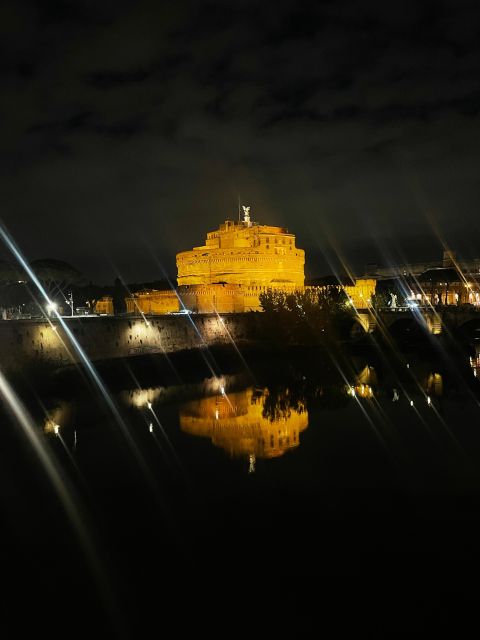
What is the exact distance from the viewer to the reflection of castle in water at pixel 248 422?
49.2ft

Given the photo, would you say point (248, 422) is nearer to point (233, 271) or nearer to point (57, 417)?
point (57, 417)

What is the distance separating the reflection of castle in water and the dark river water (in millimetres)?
100

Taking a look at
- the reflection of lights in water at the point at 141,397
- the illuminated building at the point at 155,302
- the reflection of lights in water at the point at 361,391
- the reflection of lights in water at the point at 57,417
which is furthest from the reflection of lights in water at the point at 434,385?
the illuminated building at the point at 155,302

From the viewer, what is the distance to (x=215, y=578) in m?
8.18

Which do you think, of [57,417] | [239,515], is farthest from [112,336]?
[239,515]

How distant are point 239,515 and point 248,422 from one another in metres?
7.50

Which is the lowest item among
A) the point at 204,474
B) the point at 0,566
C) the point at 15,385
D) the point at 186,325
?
the point at 0,566

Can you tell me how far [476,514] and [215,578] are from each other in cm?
497

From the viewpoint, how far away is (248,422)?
17.9 meters

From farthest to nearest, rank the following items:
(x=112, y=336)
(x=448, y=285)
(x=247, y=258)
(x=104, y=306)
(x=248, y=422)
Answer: (x=448, y=285) < (x=104, y=306) < (x=247, y=258) < (x=112, y=336) < (x=248, y=422)

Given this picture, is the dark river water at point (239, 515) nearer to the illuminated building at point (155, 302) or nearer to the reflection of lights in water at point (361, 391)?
the reflection of lights in water at point (361, 391)

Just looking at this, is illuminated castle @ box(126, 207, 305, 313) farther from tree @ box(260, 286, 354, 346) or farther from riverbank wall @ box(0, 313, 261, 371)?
riverbank wall @ box(0, 313, 261, 371)

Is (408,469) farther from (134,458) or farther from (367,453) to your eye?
(134,458)

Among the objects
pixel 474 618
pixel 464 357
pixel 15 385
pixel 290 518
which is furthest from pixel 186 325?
pixel 474 618
